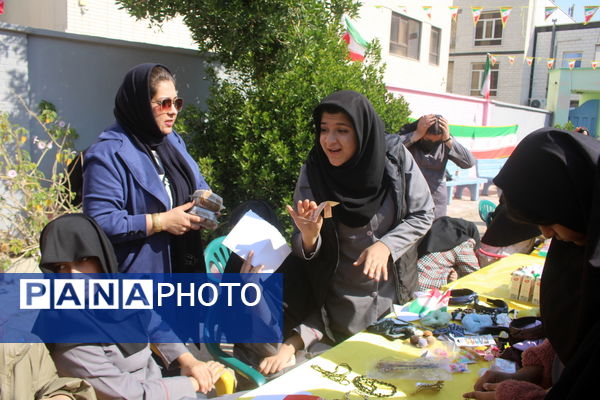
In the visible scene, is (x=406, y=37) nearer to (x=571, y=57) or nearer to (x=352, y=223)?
(x=571, y=57)

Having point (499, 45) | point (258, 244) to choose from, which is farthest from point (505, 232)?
point (499, 45)

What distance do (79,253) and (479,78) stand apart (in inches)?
996

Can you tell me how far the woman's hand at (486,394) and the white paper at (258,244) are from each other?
1002 millimetres

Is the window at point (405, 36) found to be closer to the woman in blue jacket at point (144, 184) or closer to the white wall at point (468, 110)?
the white wall at point (468, 110)

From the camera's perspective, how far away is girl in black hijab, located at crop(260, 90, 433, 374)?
2.17 meters

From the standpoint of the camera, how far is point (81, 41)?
476 cm

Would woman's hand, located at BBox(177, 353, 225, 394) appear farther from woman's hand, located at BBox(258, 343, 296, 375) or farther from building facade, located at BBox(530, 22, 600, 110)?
building facade, located at BBox(530, 22, 600, 110)

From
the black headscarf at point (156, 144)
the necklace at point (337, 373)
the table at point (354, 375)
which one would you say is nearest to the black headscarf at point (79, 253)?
the black headscarf at point (156, 144)

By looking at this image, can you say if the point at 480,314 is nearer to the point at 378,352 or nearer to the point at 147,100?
the point at 378,352

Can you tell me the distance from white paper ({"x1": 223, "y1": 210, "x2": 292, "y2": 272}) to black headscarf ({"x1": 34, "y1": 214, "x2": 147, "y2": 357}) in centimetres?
53

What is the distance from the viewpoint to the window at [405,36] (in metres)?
13.6

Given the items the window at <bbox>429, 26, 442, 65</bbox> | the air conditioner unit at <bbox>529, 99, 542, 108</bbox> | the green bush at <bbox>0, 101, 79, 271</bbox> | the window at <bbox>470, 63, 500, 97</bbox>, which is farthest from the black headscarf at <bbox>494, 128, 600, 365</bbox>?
the window at <bbox>470, 63, 500, 97</bbox>

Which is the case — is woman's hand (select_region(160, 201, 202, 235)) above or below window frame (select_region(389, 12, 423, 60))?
below

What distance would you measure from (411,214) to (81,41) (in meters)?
3.97
